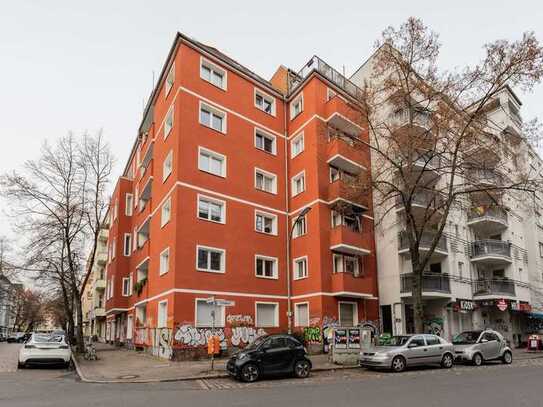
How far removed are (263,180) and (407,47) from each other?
449 inches

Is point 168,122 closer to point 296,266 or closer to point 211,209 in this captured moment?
point 211,209

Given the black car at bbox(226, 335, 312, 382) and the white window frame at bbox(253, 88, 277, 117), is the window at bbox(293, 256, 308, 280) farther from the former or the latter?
the black car at bbox(226, 335, 312, 382)

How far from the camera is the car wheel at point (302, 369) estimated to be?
1533 cm

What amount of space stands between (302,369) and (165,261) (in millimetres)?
11529

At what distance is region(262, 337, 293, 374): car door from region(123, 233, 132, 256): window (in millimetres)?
23509

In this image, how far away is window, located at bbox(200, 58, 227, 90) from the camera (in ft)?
85.5

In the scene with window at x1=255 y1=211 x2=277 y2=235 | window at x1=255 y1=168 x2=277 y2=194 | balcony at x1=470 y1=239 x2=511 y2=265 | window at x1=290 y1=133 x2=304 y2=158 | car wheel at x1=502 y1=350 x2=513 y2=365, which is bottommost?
car wheel at x1=502 y1=350 x2=513 y2=365

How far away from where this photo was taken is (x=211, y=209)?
24.3 m

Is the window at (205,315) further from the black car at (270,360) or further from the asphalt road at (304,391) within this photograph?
the black car at (270,360)

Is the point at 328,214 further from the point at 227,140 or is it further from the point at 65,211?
the point at 65,211

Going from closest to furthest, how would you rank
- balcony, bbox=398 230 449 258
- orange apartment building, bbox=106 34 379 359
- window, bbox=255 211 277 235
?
orange apartment building, bbox=106 34 379 359
window, bbox=255 211 277 235
balcony, bbox=398 230 449 258

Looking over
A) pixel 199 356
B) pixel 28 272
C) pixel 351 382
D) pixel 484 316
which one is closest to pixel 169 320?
pixel 199 356

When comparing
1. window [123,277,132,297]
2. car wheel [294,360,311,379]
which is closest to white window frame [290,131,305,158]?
car wheel [294,360,311,379]

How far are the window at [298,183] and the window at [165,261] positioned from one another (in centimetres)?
924
